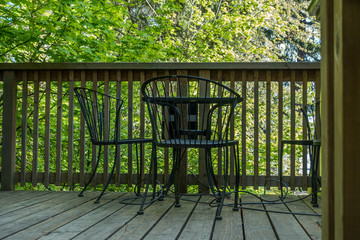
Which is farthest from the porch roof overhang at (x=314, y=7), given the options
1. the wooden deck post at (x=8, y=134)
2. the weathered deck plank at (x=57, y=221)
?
the wooden deck post at (x=8, y=134)

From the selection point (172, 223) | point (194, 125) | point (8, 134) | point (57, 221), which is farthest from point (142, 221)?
point (8, 134)

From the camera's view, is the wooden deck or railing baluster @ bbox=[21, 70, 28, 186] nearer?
the wooden deck

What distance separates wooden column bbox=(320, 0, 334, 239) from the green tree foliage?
13.1 ft

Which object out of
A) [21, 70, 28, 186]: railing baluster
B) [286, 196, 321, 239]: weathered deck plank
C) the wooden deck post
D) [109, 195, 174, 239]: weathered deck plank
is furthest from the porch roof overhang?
the wooden deck post

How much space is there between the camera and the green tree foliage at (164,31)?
16.2ft

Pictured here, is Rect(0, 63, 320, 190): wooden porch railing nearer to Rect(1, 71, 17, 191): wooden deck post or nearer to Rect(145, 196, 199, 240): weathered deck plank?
Rect(1, 71, 17, 191): wooden deck post

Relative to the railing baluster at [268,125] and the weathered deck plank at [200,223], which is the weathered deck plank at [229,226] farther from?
the railing baluster at [268,125]

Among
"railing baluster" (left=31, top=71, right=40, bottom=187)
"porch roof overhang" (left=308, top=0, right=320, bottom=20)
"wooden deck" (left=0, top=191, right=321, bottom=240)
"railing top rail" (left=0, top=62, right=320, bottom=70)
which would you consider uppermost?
"porch roof overhang" (left=308, top=0, right=320, bottom=20)

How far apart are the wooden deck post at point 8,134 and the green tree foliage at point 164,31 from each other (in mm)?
899
